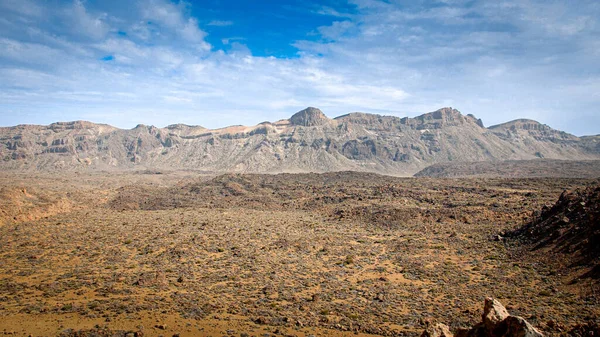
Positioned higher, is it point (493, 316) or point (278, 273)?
point (493, 316)

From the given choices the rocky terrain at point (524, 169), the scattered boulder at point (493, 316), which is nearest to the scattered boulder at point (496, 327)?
the scattered boulder at point (493, 316)

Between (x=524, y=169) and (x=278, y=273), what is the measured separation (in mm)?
139703

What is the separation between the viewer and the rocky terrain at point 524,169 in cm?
11488

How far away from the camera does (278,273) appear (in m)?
24.2

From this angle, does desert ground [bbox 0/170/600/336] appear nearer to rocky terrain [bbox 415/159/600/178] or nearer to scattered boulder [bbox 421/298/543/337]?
scattered boulder [bbox 421/298/543/337]

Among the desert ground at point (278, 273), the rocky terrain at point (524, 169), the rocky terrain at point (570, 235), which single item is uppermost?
the rocky terrain at point (524, 169)

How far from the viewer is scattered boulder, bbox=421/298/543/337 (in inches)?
372

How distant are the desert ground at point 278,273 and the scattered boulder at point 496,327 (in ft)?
16.1

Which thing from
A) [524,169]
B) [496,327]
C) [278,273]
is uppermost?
[524,169]

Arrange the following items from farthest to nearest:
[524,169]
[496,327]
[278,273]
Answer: [524,169] → [278,273] → [496,327]

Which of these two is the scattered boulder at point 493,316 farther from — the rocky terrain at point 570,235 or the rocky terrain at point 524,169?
the rocky terrain at point 524,169

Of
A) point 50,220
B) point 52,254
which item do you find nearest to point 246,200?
point 50,220

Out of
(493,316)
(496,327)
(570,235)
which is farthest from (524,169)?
(496,327)

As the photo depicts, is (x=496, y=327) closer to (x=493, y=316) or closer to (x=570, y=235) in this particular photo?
(x=493, y=316)
